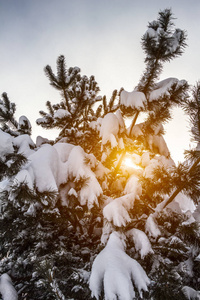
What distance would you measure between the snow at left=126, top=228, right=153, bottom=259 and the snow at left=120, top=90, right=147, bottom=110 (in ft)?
7.38

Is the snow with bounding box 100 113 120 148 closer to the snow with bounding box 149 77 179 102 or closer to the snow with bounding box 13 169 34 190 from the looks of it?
the snow with bounding box 149 77 179 102

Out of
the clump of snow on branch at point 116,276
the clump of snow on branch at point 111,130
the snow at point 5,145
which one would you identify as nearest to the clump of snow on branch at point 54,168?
the snow at point 5,145

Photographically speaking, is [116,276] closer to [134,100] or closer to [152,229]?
[152,229]

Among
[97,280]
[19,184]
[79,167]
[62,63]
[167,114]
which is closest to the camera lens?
[97,280]

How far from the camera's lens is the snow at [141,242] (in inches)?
110

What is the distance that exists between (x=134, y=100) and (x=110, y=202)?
1.94 metres

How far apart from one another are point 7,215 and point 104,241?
1.73m

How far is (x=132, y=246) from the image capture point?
3.38m

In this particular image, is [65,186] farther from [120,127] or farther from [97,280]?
[97,280]

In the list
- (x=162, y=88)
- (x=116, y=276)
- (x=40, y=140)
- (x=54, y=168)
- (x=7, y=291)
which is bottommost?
(x=116, y=276)

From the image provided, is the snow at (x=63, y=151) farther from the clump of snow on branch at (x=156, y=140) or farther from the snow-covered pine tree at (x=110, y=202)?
the clump of snow on branch at (x=156, y=140)

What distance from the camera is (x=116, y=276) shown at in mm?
1968

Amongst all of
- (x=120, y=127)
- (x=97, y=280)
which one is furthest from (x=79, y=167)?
(x=97, y=280)

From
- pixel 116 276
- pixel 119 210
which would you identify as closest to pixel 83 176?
pixel 119 210
